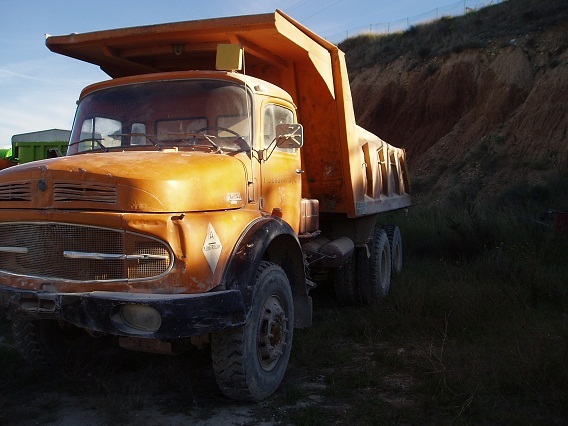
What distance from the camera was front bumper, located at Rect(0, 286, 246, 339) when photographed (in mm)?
3342

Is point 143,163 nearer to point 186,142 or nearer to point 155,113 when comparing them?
point 186,142

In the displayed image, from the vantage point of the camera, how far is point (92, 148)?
4.67 m

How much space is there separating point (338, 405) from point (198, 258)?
5.07 ft

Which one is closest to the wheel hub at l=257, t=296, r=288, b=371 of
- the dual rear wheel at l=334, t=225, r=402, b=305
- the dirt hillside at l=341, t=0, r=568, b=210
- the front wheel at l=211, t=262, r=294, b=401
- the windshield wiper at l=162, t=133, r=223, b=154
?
the front wheel at l=211, t=262, r=294, b=401

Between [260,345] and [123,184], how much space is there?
1.52m

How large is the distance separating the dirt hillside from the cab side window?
10505 millimetres

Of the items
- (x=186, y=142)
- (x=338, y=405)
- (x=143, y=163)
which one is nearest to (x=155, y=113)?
(x=186, y=142)

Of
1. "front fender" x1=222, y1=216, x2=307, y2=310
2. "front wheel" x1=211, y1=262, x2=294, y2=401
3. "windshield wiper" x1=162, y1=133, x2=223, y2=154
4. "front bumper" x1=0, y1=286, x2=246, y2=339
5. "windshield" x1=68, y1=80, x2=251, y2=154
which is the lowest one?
"front wheel" x1=211, y1=262, x2=294, y2=401

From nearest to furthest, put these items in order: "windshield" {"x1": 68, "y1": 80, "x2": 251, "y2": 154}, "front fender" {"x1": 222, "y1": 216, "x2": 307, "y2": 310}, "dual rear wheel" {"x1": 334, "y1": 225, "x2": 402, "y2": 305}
A: "front fender" {"x1": 222, "y1": 216, "x2": 307, "y2": 310} < "windshield" {"x1": 68, "y1": 80, "x2": 251, "y2": 154} < "dual rear wheel" {"x1": 334, "y1": 225, "x2": 402, "y2": 305}

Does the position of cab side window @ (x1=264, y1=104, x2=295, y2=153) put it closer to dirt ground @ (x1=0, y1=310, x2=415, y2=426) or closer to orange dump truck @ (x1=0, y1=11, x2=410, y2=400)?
orange dump truck @ (x1=0, y1=11, x2=410, y2=400)

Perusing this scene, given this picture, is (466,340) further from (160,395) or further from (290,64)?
(290,64)

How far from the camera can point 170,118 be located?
462 centimetres

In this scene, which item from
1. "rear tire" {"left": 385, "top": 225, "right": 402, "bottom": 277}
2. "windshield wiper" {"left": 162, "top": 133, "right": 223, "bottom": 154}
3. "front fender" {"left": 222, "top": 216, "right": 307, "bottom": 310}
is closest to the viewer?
"front fender" {"left": 222, "top": 216, "right": 307, "bottom": 310}

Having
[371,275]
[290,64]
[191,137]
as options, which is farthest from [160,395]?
[371,275]
